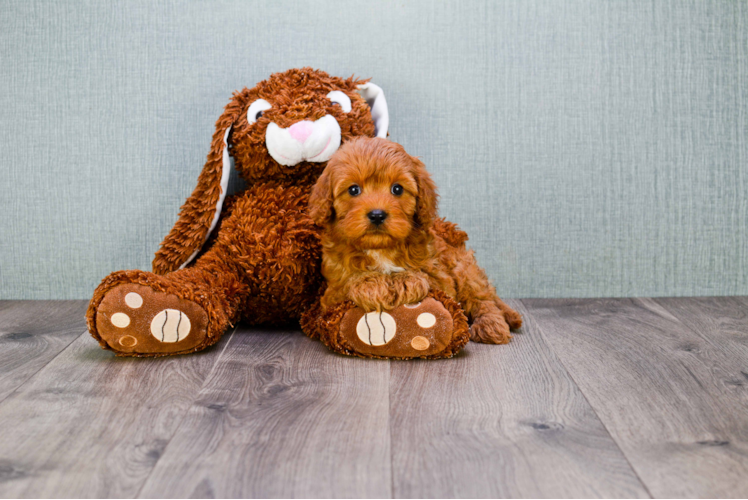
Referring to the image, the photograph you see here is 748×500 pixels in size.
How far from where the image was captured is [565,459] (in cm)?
91

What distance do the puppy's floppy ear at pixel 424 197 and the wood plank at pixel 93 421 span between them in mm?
530

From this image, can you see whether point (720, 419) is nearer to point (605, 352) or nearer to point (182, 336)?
point (605, 352)

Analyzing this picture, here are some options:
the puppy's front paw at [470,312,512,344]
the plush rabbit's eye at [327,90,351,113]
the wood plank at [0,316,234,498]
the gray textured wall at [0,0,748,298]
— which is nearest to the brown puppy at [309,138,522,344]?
the puppy's front paw at [470,312,512,344]

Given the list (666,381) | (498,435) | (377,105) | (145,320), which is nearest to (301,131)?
(377,105)

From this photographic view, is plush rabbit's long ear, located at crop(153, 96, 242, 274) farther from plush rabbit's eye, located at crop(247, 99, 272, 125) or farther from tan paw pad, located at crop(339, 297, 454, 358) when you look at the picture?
tan paw pad, located at crop(339, 297, 454, 358)

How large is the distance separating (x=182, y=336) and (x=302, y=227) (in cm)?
37

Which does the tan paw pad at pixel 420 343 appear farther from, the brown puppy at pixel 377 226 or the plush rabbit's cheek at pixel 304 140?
the plush rabbit's cheek at pixel 304 140

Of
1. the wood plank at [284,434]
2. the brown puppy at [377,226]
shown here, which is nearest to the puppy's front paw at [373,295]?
the brown puppy at [377,226]

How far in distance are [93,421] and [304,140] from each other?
2.43 ft

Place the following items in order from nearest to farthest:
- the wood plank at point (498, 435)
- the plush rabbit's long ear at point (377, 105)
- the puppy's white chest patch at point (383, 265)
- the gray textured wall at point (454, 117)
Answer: the wood plank at point (498, 435) < the puppy's white chest patch at point (383, 265) < the plush rabbit's long ear at point (377, 105) < the gray textured wall at point (454, 117)

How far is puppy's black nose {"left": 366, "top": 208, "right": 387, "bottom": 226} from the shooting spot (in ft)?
4.12

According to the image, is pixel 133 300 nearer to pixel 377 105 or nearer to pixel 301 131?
pixel 301 131

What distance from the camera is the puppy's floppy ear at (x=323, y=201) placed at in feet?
4.37

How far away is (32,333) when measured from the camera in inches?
62.0
